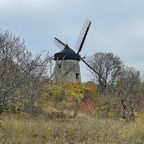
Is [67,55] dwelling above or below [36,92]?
above

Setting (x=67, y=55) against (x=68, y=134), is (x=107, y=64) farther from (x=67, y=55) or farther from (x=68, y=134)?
(x=68, y=134)

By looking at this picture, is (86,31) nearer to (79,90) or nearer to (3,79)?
(79,90)

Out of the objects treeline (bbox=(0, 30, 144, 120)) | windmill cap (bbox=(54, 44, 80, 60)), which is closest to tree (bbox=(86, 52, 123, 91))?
windmill cap (bbox=(54, 44, 80, 60))

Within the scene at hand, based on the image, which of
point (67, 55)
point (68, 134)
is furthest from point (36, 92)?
point (67, 55)

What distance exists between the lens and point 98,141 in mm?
6152

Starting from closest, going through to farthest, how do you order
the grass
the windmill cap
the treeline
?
1. the grass
2. the treeline
3. the windmill cap

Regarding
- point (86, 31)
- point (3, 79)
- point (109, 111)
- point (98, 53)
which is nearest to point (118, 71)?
point (98, 53)

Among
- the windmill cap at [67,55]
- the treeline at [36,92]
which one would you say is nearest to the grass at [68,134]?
the treeline at [36,92]

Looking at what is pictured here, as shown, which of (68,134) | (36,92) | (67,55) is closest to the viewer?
(68,134)

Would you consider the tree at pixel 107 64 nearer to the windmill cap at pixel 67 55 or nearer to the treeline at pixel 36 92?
the windmill cap at pixel 67 55

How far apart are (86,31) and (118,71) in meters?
11.6

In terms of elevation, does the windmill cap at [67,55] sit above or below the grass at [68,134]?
above

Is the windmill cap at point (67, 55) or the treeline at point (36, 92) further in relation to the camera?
the windmill cap at point (67, 55)

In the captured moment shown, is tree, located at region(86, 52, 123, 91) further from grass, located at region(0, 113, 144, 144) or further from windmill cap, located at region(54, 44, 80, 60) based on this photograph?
grass, located at region(0, 113, 144, 144)
